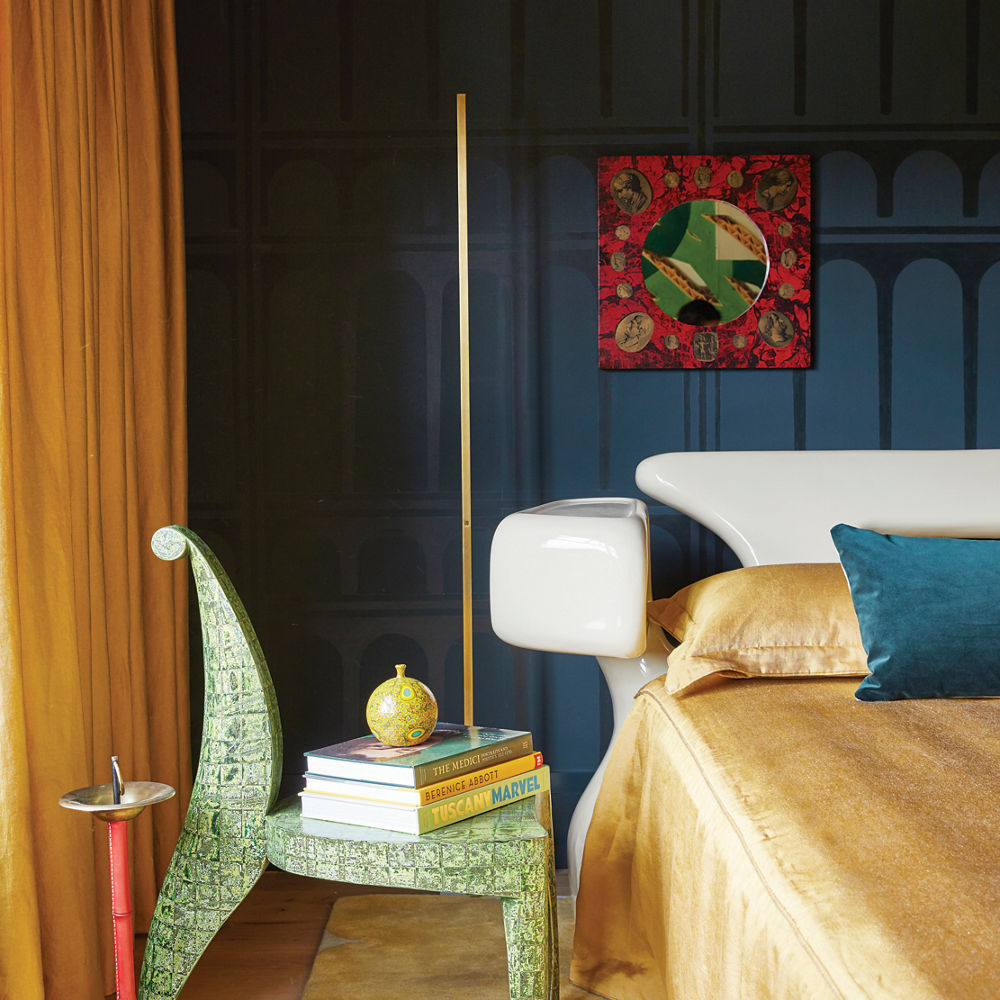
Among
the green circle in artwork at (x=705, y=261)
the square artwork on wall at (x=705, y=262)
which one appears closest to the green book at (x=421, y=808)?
the square artwork on wall at (x=705, y=262)

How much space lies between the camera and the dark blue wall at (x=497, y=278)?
101 inches

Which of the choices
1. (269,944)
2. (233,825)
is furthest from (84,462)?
(269,944)

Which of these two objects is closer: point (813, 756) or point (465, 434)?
point (813, 756)

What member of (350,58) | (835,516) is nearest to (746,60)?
(350,58)

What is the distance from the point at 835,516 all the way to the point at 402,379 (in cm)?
115

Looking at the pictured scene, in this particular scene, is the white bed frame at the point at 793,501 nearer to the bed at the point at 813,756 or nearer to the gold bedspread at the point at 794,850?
the bed at the point at 813,756

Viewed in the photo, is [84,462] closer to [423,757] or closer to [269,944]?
[423,757]

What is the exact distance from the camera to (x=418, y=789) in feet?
4.78

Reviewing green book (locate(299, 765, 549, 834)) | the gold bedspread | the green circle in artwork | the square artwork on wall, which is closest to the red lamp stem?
green book (locate(299, 765, 549, 834))

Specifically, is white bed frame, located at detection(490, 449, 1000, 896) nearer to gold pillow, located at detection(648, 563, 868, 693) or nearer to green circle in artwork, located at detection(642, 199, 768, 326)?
gold pillow, located at detection(648, 563, 868, 693)

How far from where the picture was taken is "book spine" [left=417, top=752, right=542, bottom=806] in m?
1.47

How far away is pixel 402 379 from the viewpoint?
2605mm

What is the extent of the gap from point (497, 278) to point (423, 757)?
1.48m

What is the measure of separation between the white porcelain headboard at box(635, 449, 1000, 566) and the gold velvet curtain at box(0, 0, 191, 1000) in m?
1.22
